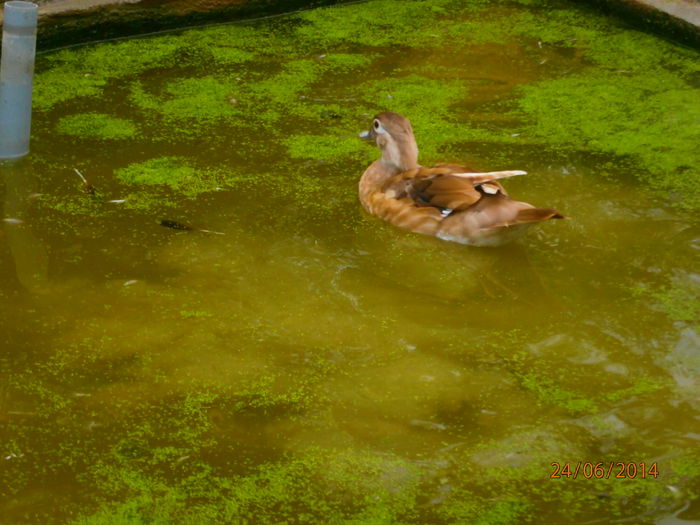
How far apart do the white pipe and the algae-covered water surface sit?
0.16m

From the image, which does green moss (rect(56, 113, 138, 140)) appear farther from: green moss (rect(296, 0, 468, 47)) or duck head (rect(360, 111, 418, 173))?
green moss (rect(296, 0, 468, 47))

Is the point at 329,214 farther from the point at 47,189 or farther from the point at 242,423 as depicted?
the point at 242,423

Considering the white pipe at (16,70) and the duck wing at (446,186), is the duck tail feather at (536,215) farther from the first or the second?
the white pipe at (16,70)

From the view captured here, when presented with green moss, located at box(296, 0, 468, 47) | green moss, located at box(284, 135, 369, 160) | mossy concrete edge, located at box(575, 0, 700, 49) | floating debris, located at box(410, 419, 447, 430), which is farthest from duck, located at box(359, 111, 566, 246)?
mossy concrete edge, located at box(575, 0, 700, 49)

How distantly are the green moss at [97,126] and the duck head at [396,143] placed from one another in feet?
3.57

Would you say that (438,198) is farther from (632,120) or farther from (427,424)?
(632,120)

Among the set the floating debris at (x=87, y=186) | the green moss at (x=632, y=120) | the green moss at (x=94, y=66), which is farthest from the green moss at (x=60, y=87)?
the green moss at (x=632, y=120)

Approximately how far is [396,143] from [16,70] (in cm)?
146

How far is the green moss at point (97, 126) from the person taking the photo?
491 cm

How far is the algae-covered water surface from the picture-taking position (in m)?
2.97

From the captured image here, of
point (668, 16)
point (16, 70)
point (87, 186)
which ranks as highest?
point (668, 16)

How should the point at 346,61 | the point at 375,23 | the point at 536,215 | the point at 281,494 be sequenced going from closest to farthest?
1. the point at 281,494
2. the point at 536,215
3. the point at 346,61
4. the point at 375,23

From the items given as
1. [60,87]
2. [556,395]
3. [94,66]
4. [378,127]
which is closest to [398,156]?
[378,127]

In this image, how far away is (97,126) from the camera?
4.98 m
